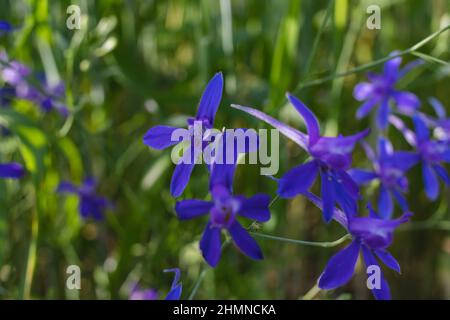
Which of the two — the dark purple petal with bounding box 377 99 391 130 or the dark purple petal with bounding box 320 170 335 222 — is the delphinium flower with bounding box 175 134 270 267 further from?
the dark purple petal with bounding box 377 99 391 130

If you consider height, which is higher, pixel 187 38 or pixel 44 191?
pixel 187 38

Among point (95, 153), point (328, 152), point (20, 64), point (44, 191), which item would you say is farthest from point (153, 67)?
point (328, 152)

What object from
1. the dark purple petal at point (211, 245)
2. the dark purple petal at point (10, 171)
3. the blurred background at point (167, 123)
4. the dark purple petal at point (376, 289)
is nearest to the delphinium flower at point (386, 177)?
the blurred background at point (167, 123)

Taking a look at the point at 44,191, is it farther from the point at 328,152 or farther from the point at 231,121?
the point at 328,152

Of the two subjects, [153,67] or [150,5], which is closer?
[150,5]

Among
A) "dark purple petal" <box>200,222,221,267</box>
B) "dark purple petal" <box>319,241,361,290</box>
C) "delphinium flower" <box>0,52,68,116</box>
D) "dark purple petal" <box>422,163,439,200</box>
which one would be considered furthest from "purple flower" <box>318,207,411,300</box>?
"delphinium flower" <box>0,52,68,116</box>

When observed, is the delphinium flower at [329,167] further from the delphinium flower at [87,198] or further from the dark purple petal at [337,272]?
the delphinium flower at [87,198]
